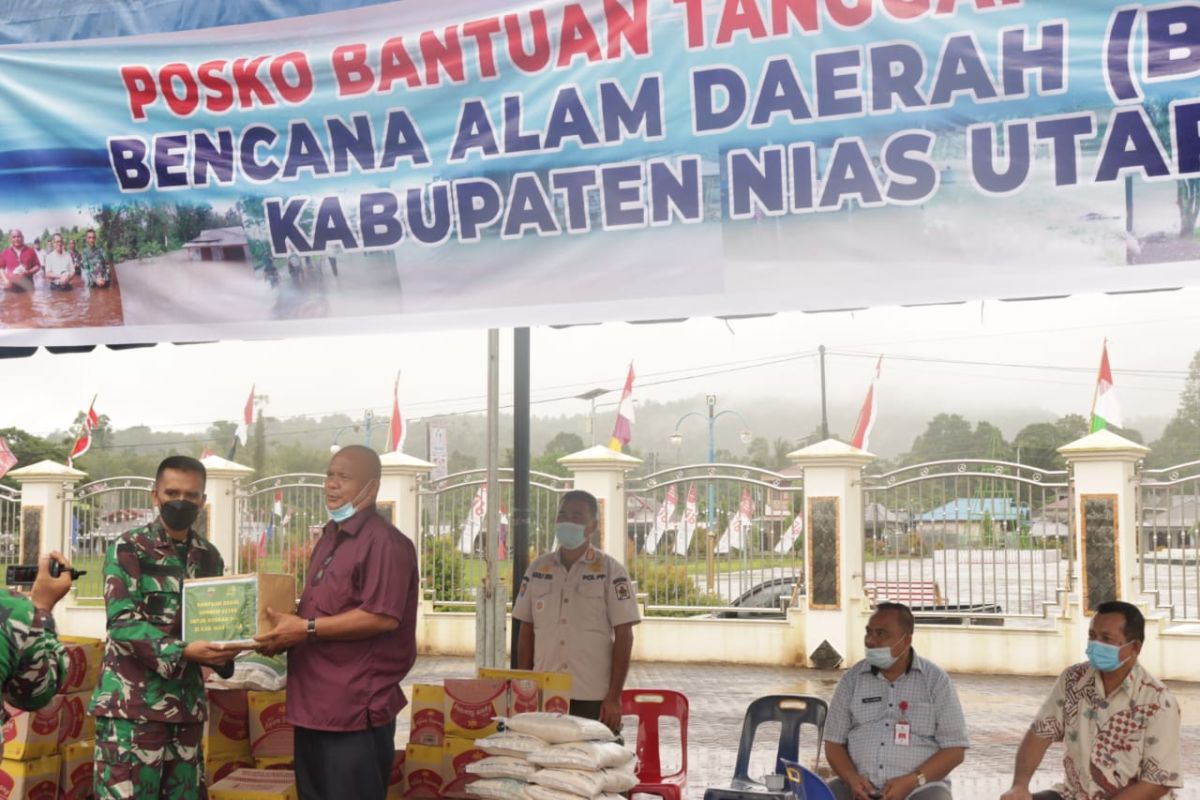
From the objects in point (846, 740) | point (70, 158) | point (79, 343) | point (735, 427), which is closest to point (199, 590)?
point (79, 343)

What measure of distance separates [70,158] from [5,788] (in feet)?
7.16

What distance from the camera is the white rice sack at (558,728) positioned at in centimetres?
373

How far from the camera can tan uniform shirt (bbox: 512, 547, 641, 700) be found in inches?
205

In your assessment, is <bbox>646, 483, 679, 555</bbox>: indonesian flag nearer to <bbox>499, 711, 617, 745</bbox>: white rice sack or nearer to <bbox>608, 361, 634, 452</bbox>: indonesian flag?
<bbox>608, 361, 634, 452</bbox>: indonesian flag

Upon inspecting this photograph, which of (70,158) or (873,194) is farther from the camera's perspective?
(70,158)

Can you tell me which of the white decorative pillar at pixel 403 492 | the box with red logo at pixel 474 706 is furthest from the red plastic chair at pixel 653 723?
the white decorative pillar at pixel 403 492

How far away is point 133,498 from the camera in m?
16.4

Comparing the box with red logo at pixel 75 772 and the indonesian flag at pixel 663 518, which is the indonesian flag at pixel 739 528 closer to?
the indonesian flag at pixel 663 518

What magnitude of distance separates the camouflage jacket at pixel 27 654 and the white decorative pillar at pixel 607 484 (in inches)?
451

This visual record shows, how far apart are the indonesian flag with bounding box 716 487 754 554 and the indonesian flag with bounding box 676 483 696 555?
13.9 inches

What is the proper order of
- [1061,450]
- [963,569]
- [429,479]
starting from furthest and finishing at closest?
[429,479], [963,569], [1061,450]

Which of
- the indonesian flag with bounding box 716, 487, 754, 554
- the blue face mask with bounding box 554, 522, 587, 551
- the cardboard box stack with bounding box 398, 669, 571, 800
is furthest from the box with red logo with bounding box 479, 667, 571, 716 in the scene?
the indonesian flag with bounding box 716, 487, 754, 554

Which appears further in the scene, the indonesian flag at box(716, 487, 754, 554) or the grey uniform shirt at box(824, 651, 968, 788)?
the indonesian flag at box(716, 487, 754, 554)

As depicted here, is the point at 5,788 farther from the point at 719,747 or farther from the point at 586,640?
the point at 719,747
